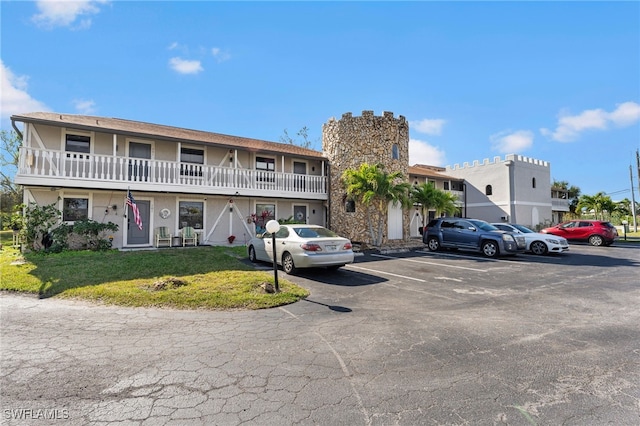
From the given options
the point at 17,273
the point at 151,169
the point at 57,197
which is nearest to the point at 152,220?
the point at 151,169

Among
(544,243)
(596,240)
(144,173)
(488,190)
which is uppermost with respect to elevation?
(488,190)

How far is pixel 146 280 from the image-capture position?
25.8ft

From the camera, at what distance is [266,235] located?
11086mm

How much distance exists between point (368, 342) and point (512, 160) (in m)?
28.6

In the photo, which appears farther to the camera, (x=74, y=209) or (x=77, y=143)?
(x=77, y=143)

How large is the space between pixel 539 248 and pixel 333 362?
1530cm

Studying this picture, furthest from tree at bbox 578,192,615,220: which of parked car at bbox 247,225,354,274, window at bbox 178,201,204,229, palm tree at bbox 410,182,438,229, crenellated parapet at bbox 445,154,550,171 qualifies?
window at bbox 178,201,204,229

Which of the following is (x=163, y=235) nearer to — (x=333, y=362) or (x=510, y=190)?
(x=333, y=362)

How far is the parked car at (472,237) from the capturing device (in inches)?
532

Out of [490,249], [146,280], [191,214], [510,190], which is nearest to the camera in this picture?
[146,280]

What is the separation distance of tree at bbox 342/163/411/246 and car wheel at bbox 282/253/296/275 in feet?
24.9

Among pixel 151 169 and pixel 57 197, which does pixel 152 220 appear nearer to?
pixel 151 169

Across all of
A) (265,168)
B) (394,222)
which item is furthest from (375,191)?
(265,168)

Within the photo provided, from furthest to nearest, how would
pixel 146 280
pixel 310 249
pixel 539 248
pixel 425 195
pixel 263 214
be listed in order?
pixel 425 195
pixel 263 214
pixel 539 248
pixel 310 249
pixel 146 280
